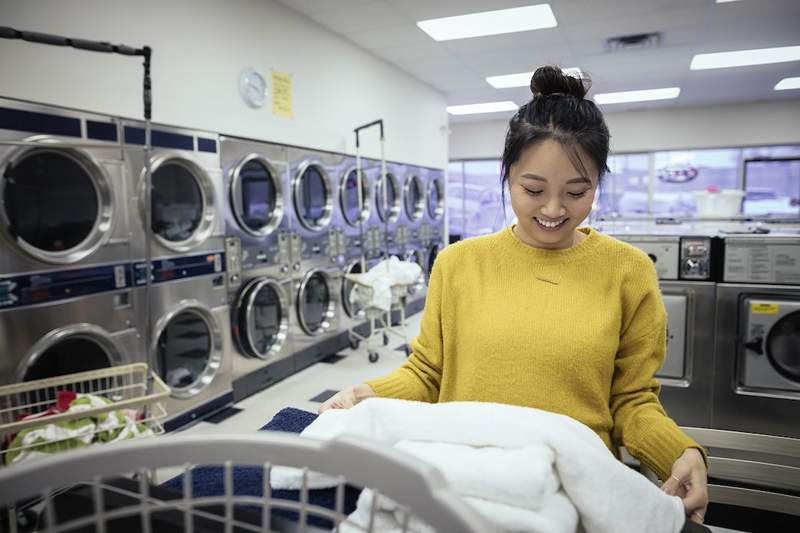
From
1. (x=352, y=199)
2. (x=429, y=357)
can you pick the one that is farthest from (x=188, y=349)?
(x=429, y=357)

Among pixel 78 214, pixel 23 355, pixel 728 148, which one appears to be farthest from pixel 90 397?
pixel 728 148

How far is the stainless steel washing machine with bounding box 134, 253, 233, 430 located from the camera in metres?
3.05

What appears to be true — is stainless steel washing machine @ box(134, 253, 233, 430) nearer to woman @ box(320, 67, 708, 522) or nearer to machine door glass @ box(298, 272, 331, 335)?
machine door glass @ box(298, 272, 331, 335)

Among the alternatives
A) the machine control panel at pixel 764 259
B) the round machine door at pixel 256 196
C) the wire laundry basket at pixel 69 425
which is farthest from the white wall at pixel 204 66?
the machine control panel at pixel 764 259

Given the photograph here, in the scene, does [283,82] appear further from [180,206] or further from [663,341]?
[663,341]

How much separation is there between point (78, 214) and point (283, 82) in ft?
6.79

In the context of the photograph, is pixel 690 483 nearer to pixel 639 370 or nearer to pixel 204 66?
pixel 639 370

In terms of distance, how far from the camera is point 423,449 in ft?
2.20

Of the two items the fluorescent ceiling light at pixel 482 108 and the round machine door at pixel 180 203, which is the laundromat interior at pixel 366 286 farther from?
the fluorescent ceiling light at pixel 482 108

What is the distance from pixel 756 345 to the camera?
2645mm

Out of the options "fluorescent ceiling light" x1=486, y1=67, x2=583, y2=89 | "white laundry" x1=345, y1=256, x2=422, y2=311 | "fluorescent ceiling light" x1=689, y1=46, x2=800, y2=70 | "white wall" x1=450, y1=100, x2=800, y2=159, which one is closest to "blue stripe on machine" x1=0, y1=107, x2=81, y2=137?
"white laundry" x1=345, y1=256, x2=422, y2=311

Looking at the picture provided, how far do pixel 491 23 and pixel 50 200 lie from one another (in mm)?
3930

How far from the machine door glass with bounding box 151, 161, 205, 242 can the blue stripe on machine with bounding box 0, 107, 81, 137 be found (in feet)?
1.82

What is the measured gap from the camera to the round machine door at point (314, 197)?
450 centimetres
